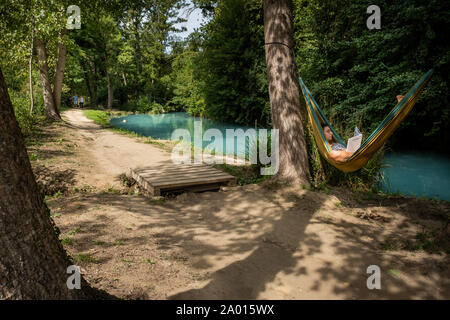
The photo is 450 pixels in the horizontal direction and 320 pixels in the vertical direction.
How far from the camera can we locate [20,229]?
3.82 ft

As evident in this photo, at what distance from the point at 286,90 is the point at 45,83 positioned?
9716mm

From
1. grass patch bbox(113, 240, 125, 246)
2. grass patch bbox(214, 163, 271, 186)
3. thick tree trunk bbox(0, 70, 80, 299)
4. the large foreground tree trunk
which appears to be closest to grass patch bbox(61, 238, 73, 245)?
grass patch bbox(113, 240, 125, 246)

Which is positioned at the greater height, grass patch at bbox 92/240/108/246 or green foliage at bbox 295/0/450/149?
green foliage at bbox 295/0/450/149

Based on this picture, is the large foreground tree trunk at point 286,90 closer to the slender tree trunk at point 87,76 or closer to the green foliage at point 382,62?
the green foliage at point 382,62

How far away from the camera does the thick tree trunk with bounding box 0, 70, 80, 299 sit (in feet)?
3.72

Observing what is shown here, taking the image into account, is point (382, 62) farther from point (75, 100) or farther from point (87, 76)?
point (87, 76)

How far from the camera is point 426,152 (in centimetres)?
806

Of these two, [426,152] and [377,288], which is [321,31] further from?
[377,288]

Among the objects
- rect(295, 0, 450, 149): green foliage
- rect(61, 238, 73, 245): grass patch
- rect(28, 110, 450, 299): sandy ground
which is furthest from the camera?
rect(295, 0, 450, 149): green foliage

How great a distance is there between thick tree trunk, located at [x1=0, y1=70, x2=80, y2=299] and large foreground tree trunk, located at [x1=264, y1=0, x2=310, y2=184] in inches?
126

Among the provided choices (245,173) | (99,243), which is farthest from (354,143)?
(99,243)

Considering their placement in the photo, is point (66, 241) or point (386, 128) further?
point (386, 128)

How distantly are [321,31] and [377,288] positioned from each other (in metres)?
9.05

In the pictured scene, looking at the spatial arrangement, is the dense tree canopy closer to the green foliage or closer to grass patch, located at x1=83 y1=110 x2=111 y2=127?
the green foliage
